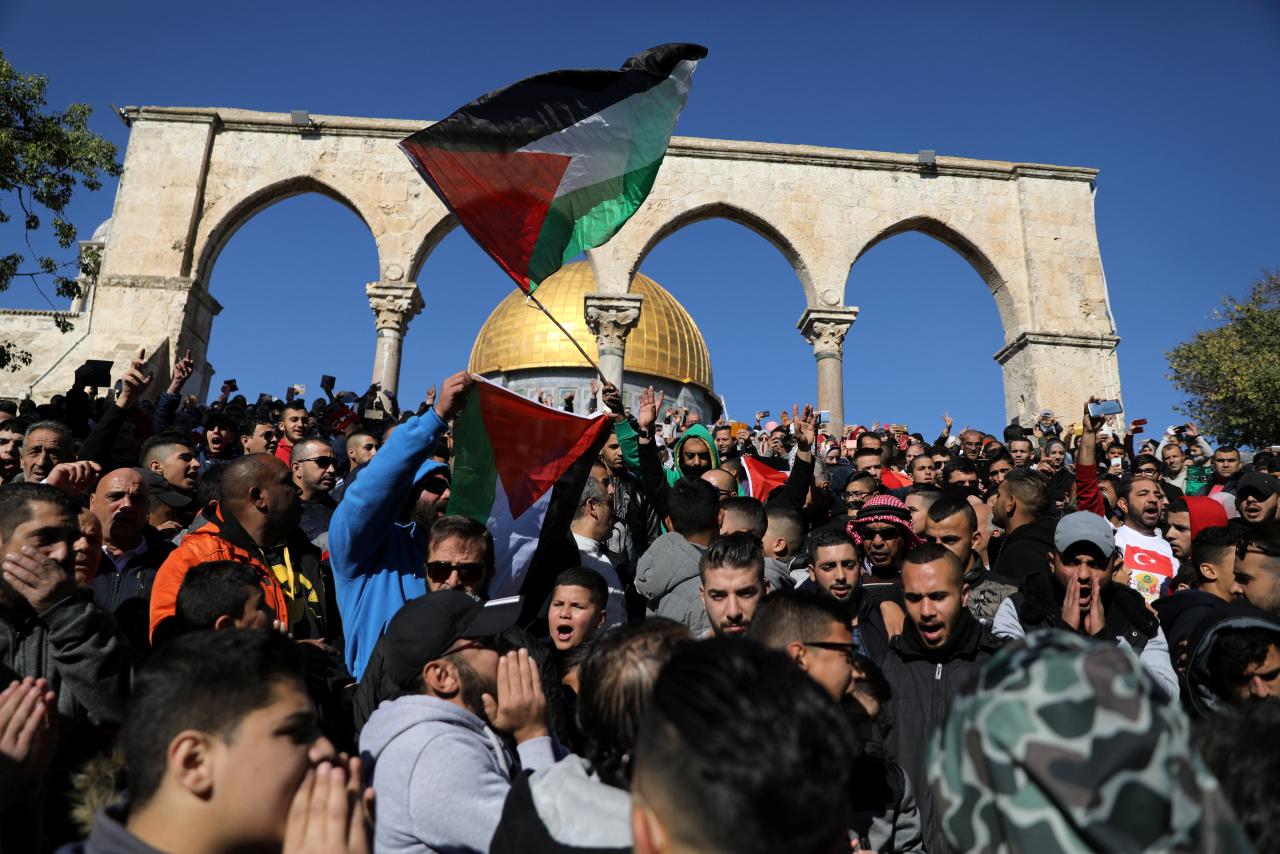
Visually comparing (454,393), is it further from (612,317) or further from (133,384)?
(612,317)

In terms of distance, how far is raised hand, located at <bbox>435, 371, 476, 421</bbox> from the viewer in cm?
446

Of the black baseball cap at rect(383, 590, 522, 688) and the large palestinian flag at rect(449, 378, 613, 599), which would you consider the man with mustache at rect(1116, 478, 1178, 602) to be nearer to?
the large palestinian flag at rect(449, 378, 613, 599)

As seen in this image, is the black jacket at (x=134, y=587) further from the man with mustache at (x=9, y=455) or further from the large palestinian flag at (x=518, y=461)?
the man with mustache at (x=9, y=455)

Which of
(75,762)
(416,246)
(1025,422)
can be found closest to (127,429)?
(75,762)

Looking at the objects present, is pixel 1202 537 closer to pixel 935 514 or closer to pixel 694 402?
pixel 935 514

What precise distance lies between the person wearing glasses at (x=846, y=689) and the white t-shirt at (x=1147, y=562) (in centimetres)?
433

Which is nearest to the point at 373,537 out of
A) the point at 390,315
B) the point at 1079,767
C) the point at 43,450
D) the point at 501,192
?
the point at 501,192

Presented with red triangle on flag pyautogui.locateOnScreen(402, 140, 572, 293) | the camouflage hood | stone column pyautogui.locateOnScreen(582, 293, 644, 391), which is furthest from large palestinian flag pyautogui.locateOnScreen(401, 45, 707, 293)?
stone column pyautogui.locateOnScreen(582, 293, 644, 391)

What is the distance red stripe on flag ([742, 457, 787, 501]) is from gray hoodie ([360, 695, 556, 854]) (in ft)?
20.3

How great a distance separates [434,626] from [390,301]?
16.7 meters

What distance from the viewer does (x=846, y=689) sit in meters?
3.09

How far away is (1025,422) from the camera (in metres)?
19.3

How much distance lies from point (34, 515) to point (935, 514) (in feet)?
14.7

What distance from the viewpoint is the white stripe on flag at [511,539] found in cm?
447
